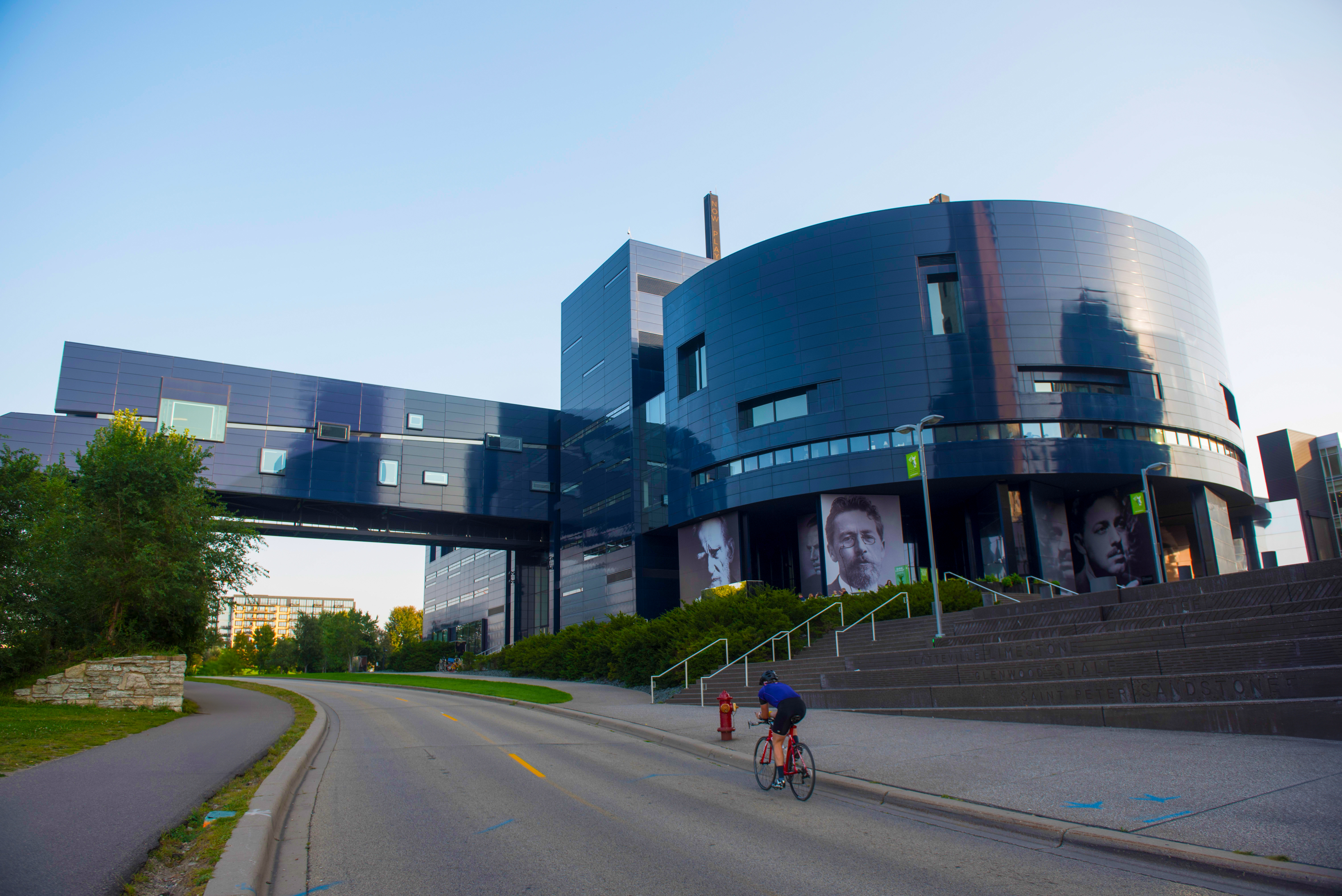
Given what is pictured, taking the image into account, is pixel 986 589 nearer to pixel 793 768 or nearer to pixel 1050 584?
pixel 1050 584

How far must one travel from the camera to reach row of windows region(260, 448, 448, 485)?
61719mm

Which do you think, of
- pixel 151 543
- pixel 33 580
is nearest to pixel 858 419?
pixel 151 543

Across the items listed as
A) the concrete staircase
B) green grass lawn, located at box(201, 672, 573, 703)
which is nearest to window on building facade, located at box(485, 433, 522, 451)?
green grass lawn, located at box(201, 672, 573, 703)

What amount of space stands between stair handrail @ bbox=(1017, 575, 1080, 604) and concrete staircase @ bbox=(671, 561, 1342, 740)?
48.7ft

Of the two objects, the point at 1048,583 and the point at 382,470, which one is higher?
the point at 382,470

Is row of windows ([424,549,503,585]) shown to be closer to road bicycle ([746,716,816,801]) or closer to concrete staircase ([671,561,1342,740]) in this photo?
concrete staircase ([671,561,1342,740])

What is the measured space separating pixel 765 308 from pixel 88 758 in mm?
45236

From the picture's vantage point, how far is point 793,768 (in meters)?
11.2

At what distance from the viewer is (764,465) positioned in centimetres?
5188

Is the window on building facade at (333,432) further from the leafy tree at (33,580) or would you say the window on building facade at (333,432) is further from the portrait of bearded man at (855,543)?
the portrait of bearded man at (855,543)

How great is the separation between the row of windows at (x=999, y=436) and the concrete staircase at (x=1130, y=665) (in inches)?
821

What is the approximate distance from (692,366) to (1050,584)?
30396 mm

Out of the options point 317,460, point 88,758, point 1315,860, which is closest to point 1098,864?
point 1315,860

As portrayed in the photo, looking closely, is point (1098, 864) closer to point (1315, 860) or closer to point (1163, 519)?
point (1315, 860)
